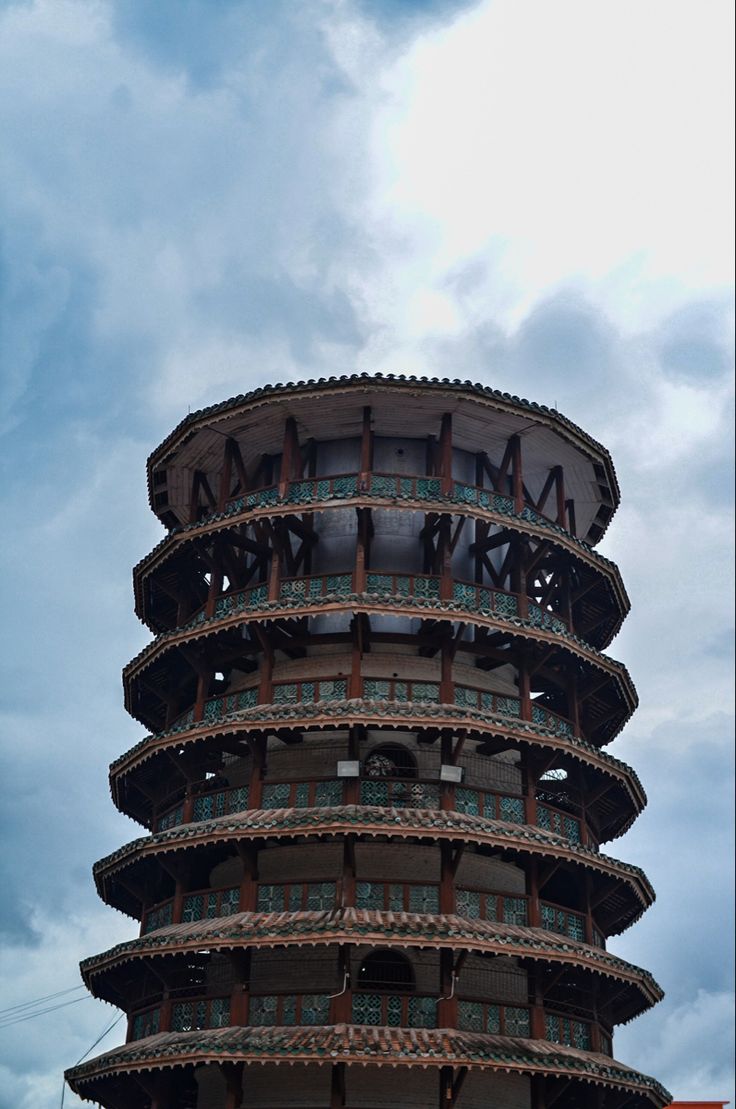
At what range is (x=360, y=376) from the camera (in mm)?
39125

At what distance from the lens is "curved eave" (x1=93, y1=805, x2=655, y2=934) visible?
32.8 meters

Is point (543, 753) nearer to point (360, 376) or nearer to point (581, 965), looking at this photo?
point (581, 965)

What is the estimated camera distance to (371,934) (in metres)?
31.3

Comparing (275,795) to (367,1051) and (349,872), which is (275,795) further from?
(367,1051)

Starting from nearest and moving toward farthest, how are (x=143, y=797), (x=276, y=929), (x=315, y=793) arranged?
(x=276, y=929)
(x=315, y=793)
(x=143, y=797)

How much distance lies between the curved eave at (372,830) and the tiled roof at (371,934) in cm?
191

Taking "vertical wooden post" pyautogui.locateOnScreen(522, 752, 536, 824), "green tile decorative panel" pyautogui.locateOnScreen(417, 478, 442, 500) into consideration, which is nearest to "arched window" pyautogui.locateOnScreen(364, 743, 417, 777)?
"vertical wooden post" pyautogui.locateOnScreen(522, 752, 536, 824)

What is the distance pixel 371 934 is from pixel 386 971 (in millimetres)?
3351

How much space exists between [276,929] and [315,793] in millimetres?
4200

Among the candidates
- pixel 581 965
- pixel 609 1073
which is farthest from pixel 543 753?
pixel 609 1073

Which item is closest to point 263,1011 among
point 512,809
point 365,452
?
point 512,809

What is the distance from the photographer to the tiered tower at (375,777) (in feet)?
106

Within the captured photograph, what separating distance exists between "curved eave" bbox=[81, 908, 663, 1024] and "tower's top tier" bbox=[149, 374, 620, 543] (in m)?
13.1

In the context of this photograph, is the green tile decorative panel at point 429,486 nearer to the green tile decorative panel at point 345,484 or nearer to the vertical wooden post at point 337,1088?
the green tile decorative panel at point 345,484
